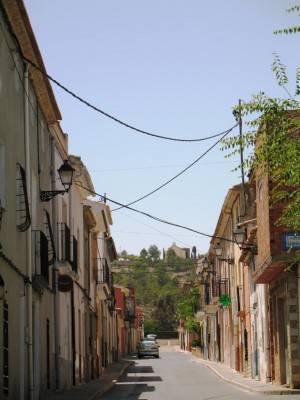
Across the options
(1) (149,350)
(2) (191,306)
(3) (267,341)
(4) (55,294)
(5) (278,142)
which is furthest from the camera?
(2) (191,306)

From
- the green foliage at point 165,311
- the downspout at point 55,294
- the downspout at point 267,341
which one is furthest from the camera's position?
the green foliage at point 165,311

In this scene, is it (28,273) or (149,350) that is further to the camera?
(149,350)

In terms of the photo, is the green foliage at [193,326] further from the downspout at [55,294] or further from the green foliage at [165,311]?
the green foliage at [165,311]

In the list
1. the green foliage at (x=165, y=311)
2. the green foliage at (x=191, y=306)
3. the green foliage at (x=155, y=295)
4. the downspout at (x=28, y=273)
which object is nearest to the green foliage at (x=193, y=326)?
the green foliage at (x=191, y=306)

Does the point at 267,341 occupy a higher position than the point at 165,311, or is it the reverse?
the point at 267,341

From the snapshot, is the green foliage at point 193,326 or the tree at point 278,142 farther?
the green foliage at point 193,326

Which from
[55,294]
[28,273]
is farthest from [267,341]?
[28,273]

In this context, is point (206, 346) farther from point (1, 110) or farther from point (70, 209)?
point (1, 110)

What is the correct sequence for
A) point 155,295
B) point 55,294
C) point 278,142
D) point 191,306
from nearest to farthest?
point 278,142 → point 55,294 → point 191,306 → point 155,295

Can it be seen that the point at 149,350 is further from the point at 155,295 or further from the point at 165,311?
the point at 155,295

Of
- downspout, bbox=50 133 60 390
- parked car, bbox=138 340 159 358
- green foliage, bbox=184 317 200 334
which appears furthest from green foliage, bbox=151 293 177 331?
downspout, bbox=50 133 60 390

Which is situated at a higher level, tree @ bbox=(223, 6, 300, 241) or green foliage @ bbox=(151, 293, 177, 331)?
tree @ bbox=(223, 6, 300, 241)

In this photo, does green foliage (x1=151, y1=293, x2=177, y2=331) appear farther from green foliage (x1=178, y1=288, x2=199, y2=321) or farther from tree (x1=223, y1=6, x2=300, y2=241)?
tree (x1=223, y1=6, x2=300, y2=241)

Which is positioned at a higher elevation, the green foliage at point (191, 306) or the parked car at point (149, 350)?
the green foliage at point (191, 306)
